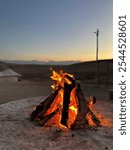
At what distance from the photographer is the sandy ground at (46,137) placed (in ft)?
18.0

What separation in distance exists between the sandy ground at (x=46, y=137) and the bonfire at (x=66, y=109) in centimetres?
27

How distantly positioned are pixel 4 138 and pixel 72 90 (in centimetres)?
223

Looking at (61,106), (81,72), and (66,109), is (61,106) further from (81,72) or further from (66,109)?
(81,72)

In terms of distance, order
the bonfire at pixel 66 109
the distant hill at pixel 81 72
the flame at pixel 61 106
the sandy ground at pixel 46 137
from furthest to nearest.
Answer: the distant hill at pixel 81 72 < the flame at pixel 61 106 < the bonfire at pixel 66 109 < the sandy ground at pixel 46 137

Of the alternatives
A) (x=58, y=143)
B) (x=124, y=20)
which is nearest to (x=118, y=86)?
(x=124, y=20)

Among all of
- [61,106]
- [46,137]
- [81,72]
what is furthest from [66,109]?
[81,72]

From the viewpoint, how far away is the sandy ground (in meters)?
5.48

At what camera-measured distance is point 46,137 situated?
607 centimetres

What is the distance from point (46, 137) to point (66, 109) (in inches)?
45.6

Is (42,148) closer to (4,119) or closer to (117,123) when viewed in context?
(117,123)

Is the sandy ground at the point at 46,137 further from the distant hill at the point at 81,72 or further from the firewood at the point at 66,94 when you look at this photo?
the distant hill at the point at 81,72

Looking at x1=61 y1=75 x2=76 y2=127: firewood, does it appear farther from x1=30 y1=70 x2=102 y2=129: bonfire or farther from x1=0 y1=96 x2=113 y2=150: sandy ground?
x1=0 y1=96 x2=113 y2=150: sandy ground

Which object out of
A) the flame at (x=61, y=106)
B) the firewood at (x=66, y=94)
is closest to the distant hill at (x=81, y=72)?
the flame at (x=61, y=106)

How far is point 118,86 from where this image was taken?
4250 mm
